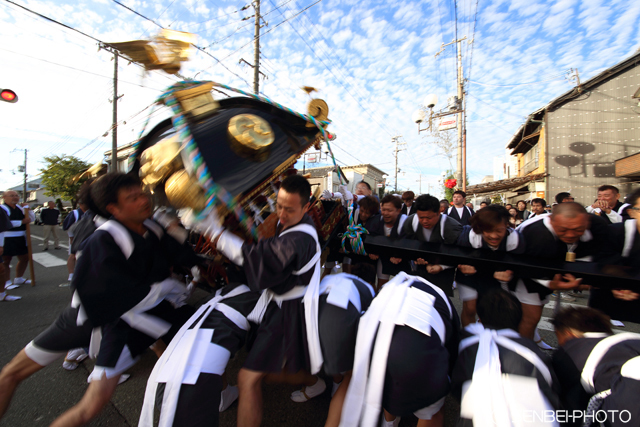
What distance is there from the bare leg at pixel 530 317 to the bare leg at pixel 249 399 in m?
2.26

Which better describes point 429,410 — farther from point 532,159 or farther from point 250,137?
point 532,159

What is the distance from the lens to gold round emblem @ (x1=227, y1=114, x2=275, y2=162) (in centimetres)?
149

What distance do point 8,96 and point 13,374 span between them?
7.94m

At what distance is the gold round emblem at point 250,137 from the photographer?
149cm

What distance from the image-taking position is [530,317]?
2.36m

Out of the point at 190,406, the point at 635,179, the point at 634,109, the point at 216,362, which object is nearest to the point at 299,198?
the point at 216,362

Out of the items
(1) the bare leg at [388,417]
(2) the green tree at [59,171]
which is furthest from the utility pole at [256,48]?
(2) the green tree at [59,171]

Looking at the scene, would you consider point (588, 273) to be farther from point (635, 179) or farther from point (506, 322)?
point (635, 179)

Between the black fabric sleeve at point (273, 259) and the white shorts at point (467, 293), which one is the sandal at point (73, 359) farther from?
the white shorts at point (467, 293)

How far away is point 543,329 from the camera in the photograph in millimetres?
3396

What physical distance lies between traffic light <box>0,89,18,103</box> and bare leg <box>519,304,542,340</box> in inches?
400

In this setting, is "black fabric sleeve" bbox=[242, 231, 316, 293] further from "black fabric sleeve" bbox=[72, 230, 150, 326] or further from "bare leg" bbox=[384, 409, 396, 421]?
"bare leg" bbox=[384, 409, 396, 421]

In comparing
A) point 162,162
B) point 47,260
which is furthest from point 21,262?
point 162,162

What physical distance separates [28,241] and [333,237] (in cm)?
531
